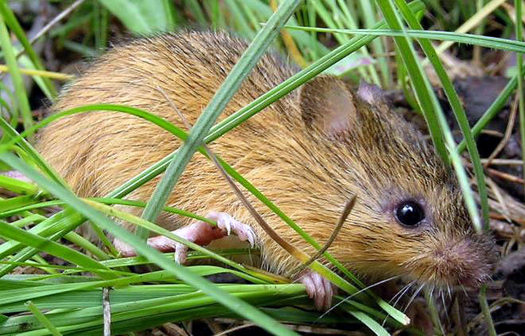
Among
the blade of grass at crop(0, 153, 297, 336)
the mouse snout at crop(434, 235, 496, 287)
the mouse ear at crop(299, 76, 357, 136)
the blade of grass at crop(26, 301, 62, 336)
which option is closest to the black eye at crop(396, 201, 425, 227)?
the mouse snout at crop(434, 235, 496, 287)

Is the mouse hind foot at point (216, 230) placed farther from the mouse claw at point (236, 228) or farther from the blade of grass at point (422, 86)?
the blade of grass at point (422, 86)

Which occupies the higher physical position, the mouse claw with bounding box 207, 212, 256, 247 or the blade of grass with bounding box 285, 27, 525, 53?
the blade of grass with bounding box 285, 27, 525, 53

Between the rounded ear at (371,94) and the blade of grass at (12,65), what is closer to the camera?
the blade of grass at (12,65)

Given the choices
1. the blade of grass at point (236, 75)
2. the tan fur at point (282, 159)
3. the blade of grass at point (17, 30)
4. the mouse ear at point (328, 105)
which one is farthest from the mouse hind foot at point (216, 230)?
the blade of grass at point (17, 30)

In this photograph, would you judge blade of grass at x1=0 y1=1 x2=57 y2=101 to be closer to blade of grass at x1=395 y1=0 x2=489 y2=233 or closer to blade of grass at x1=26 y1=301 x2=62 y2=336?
blade of grass at x1=26 y1=301 x2=62 y2=336

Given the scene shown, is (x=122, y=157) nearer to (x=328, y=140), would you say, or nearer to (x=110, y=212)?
(x=328, y=140)

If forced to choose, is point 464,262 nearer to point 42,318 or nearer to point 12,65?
point 42,318

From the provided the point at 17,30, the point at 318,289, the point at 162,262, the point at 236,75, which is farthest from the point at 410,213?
the point at 17,30
